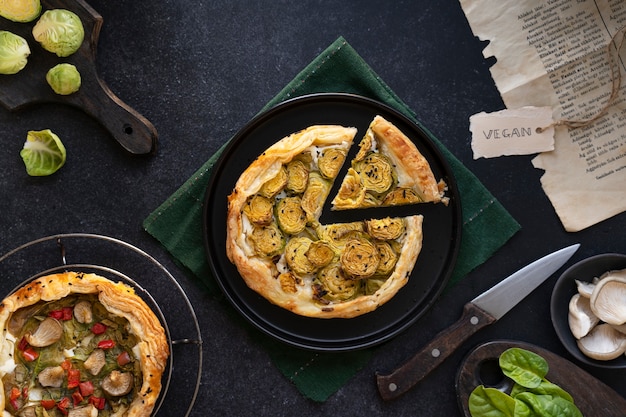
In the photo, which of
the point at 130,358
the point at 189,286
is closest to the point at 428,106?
the point at 189,286

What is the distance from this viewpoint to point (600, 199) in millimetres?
4254

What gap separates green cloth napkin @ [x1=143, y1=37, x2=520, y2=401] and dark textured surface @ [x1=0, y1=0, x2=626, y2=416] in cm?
8

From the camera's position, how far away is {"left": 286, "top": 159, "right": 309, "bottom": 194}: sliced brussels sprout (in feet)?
12.7

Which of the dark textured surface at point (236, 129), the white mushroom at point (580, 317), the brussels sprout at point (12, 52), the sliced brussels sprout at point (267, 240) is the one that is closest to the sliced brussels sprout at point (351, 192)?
the sliced brussels sprout at point (267, 240)

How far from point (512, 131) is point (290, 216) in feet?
4.61

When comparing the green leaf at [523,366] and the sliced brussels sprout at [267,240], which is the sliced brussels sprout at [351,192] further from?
the green leaf at [523,366]

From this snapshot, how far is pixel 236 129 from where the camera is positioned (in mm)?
4160

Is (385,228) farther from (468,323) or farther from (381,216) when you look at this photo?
(468,323)

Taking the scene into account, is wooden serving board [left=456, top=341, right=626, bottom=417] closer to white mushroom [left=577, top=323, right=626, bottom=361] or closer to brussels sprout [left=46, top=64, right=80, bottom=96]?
white mushroom [left=577, top=323, right=626, bottom=361]

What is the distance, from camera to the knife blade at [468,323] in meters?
4.09

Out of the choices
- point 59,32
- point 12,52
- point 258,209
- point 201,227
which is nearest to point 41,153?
point 12,52

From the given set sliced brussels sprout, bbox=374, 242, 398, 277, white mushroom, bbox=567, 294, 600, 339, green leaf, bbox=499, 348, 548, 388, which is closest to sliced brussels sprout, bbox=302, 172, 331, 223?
sliced brussels sprout, bbox=374, 242, 398, 277

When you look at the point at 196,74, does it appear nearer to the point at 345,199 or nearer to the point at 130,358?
the point at 345,199

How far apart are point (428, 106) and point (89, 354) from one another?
7.50 ft
